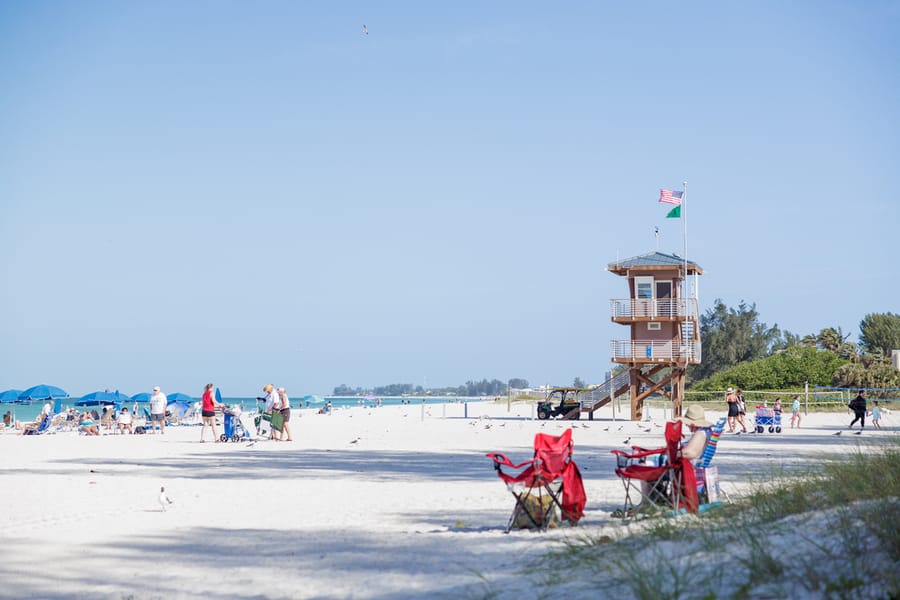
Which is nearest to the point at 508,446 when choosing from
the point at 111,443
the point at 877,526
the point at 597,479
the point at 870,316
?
the point at 597,479

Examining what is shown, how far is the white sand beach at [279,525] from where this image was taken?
7098 mm

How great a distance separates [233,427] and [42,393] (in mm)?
22506

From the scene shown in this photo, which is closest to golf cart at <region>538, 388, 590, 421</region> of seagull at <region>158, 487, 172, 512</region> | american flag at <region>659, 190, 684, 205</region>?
american flag at <region>659, 190, 684, 205</region>

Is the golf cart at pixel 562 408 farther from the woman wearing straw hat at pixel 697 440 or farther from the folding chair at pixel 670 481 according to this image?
the folding chair at pixel 670 481

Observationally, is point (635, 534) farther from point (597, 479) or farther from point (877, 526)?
point (597, 479)

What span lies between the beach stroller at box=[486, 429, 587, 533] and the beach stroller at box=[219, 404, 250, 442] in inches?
680

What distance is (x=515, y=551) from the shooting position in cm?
766

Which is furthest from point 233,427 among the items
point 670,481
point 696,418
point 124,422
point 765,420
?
point 670,481

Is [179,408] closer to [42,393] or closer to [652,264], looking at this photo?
[42,393]

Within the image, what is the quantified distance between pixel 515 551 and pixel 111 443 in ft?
67.4

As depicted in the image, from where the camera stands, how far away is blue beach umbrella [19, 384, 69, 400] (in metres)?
43.2

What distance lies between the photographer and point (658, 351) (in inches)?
1576

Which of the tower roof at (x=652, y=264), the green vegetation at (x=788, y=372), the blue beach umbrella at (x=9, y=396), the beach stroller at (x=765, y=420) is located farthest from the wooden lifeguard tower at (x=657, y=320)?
the blue beach umbrella at (x=9, y=396)

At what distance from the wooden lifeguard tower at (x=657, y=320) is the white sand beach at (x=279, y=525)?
20437 millimetres
